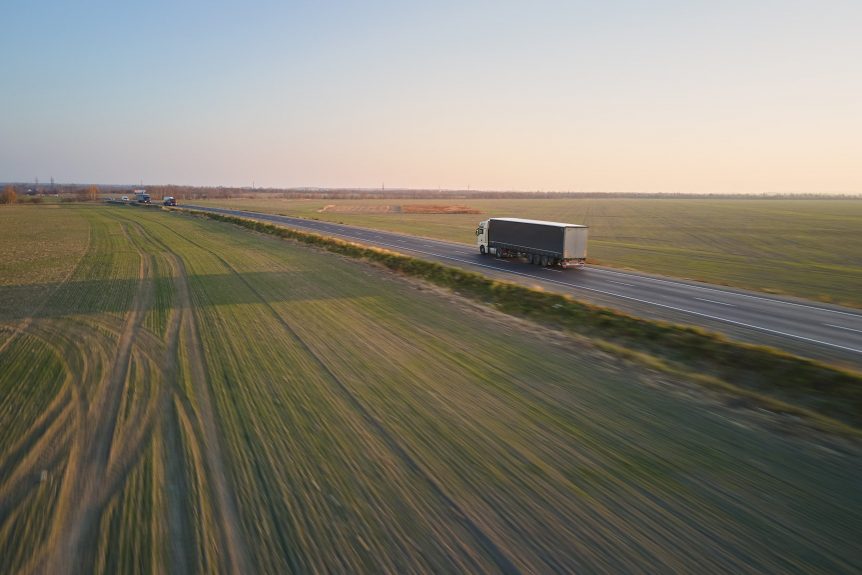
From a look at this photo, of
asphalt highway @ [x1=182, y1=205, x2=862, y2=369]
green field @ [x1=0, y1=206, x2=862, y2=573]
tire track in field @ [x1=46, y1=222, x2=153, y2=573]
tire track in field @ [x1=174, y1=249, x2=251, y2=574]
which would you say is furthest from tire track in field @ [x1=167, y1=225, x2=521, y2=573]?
asphalt highway @ [x1=182, y1=205, x2=862, y2=369]

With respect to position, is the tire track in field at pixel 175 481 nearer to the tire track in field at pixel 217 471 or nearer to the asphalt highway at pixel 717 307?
the tire track in field at pixel 217 471

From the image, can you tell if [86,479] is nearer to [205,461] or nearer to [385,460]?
[205,461]

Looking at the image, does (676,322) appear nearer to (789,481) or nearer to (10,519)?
(789,481)

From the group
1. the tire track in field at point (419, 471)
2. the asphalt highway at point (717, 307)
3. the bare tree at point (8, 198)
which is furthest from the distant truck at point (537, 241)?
the bare tree at point (8, 198)

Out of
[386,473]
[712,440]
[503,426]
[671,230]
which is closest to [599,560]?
[386,473]

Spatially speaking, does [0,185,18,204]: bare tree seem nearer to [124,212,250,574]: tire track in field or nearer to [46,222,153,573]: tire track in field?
[124,212,250,574]: tire track in field

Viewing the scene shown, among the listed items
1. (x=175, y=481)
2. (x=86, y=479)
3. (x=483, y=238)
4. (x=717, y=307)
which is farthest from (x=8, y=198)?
(x=175, y=481)
